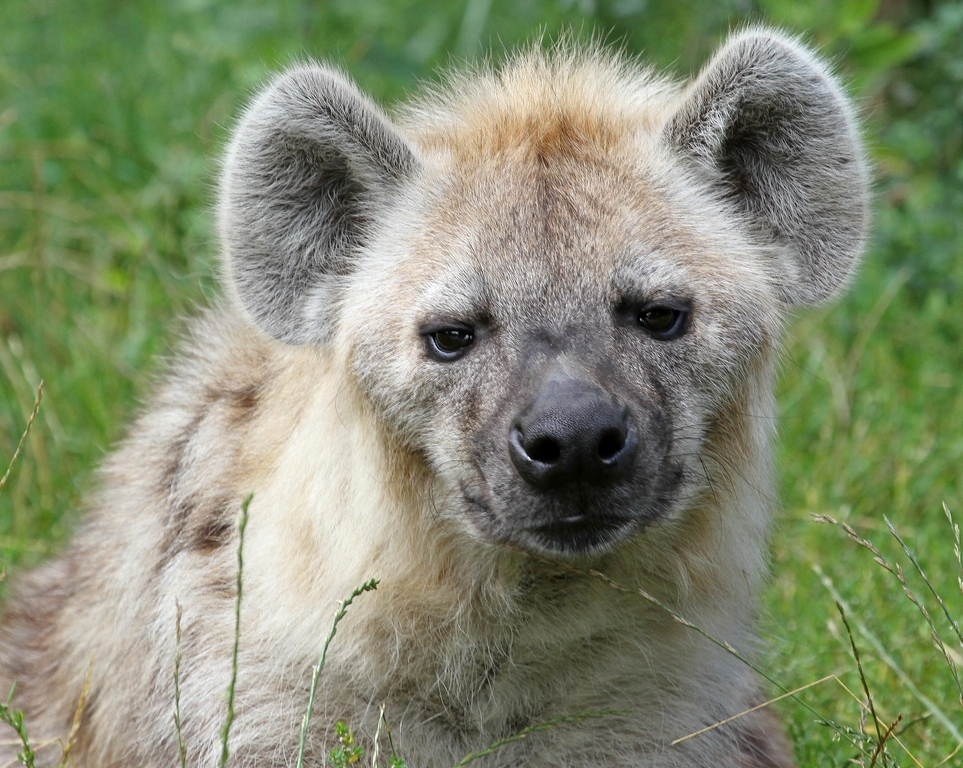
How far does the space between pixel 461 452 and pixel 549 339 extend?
266 mm

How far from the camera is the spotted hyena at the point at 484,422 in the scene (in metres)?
2.50

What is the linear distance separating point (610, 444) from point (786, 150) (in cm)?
87

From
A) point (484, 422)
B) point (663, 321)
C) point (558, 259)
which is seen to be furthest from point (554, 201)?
A: point (484, 422)

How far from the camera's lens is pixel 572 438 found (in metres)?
2.26

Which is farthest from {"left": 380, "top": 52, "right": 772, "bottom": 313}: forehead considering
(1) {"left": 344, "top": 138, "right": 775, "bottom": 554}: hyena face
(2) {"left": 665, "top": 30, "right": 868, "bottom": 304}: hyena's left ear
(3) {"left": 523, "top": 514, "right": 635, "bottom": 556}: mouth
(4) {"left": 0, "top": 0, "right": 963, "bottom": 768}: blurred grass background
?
(4) {"left": 0, "top": 0, "right": 963, "bottom": 768}: blurred grass background

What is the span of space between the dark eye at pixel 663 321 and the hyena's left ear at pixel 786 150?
379 mm

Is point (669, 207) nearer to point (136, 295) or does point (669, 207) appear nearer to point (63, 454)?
point (63, 454)

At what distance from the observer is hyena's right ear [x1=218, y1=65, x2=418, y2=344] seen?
271 cm

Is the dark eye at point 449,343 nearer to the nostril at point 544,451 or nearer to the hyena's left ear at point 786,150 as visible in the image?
the nostril at point 544,451

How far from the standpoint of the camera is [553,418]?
7.41 feet

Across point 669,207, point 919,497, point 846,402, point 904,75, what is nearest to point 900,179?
point 904,75

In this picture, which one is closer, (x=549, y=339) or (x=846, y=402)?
(x=549, y=339)

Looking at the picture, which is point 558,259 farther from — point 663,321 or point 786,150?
point 786,150

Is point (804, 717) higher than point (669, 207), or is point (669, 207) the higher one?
point (669, 207)
